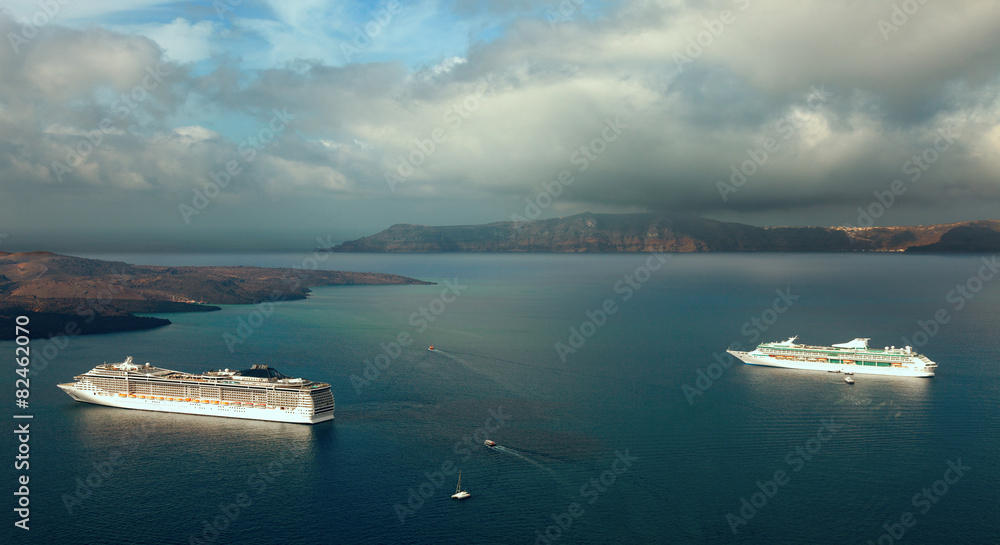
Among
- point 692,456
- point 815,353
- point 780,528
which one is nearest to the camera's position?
point 780,528

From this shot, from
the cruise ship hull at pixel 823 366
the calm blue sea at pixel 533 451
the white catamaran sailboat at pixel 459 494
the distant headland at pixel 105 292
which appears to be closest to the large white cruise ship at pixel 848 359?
the cruise ship hull at pixel 823 366

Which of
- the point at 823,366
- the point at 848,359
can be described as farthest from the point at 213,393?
the point at 848,359

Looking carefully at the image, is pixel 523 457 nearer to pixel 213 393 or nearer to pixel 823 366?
pixel 213 393

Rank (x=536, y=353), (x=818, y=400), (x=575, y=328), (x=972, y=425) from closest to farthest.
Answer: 1. (x=972, y=425)
2. (x=818, y=400)
3. (x=536, y=353)
4. (x=575, y=328)

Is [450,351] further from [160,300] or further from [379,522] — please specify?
[160,300]

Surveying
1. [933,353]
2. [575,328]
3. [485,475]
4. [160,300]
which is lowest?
[485,475]

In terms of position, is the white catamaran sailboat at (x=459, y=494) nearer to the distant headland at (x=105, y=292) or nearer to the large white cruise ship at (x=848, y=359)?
the large white cruise ship at (x=848, y=359)

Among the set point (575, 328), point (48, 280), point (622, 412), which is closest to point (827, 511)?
point (622, 412)
